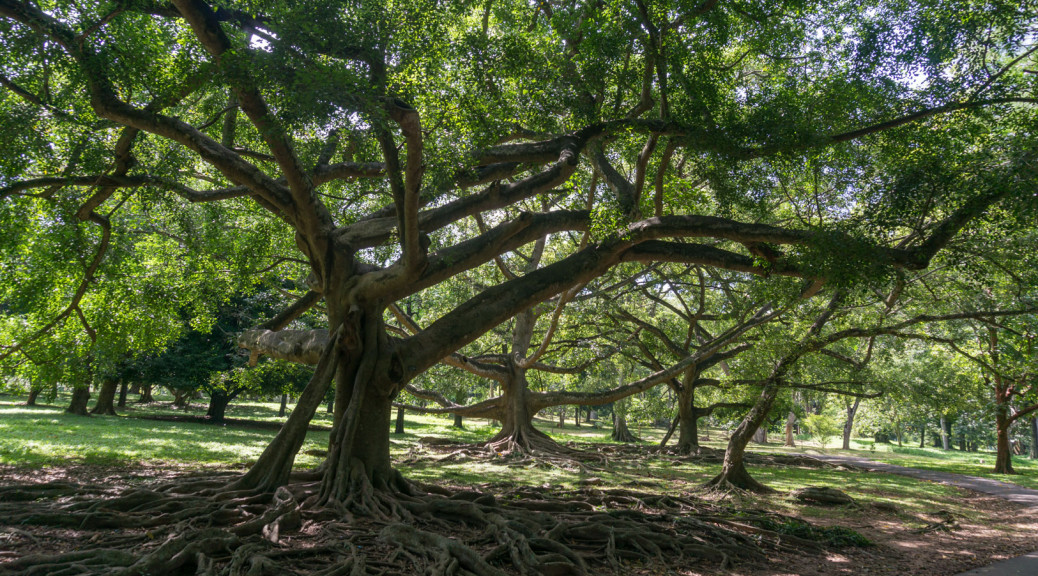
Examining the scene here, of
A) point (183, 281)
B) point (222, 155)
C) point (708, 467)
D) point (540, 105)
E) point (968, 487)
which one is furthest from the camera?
point (708, 467)

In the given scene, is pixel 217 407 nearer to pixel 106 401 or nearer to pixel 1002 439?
pixel 106 401

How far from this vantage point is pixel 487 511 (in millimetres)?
6316

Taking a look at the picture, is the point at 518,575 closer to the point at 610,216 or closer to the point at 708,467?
the point at 610,216

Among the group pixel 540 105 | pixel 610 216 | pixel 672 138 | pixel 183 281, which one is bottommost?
pixel 183 281

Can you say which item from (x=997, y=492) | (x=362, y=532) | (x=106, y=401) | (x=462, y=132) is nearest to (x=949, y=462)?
(x=997, y=492)

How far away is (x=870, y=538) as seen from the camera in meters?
6.91

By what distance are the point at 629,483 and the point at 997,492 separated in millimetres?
9105

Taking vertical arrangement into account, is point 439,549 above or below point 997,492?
above

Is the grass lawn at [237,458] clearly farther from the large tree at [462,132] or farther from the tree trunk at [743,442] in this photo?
the large tree at [462,132]

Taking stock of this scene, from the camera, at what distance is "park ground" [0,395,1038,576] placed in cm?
565

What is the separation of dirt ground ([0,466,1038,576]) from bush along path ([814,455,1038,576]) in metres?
0.19

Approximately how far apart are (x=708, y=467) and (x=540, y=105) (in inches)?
446

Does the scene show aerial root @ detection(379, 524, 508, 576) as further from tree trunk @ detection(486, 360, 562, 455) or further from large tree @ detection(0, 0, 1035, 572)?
tree trunk @ detection(486, 360, 562, 455)

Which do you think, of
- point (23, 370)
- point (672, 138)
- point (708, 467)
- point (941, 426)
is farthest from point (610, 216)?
point (941, 426)
